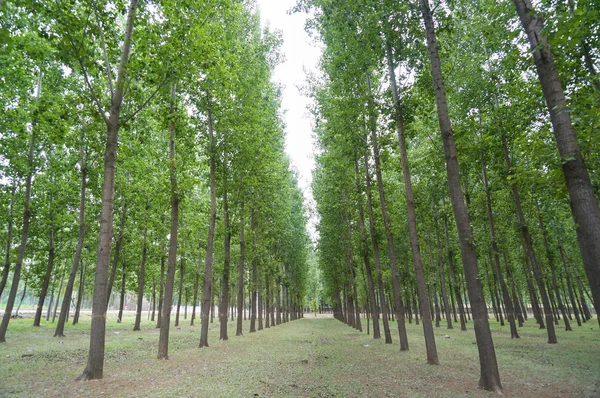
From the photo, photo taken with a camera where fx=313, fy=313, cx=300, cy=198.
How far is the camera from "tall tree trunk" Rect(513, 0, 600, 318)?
5227 millimetres

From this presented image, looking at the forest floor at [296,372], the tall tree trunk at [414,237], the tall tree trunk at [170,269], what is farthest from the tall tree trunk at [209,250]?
the tall tree trunk at [414,237]

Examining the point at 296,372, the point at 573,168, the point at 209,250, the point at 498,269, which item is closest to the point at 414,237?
the point at 296,372

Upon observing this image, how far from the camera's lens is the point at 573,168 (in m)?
5.54

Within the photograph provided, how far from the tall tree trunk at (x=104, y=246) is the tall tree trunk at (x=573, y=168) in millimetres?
10611

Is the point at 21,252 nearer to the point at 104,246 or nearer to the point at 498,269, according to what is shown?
the point at 104,246

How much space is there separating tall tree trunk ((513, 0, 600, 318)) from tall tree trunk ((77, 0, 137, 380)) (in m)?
10.6

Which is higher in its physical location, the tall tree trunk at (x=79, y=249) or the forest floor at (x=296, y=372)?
the tall tree trunk at (x=79, y=249)

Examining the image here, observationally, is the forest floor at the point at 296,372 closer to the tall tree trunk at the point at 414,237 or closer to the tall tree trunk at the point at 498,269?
the tall tree trunk at the point at 414,237

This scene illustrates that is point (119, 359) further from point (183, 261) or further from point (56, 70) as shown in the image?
point (183, 261)

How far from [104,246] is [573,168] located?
37.2 ft

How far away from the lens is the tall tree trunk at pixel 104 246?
8594mm

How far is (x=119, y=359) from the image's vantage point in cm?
1198

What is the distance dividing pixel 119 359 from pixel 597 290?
14.4 metres

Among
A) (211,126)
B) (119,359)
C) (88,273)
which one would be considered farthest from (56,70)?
(88,273)
